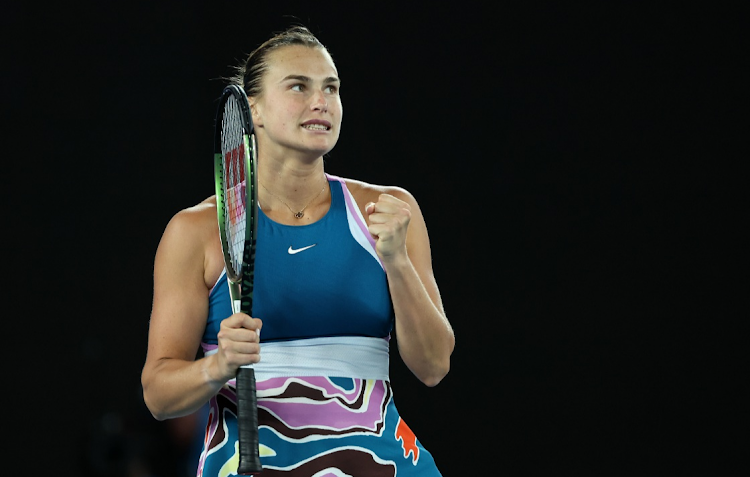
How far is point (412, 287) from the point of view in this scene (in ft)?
5.61

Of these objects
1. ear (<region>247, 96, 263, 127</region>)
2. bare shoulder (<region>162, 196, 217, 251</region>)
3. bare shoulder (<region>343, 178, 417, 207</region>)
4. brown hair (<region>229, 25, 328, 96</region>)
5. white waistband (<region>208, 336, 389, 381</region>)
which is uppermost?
brown hair (<region>229, 25, 328, 96</region>)

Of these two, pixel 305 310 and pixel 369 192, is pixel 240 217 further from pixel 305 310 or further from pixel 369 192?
pixel 369 192

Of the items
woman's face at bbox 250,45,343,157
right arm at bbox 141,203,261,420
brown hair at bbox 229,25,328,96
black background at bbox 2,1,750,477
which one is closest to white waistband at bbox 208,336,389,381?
right arm at bbox 141,203,261,420

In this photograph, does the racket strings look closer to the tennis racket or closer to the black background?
the tennis racket

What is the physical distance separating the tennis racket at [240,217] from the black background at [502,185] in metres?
2.03

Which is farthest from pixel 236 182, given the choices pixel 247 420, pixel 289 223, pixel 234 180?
pixel 247 420

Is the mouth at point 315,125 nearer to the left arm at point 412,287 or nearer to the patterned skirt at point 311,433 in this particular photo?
the left arm at point 412,287

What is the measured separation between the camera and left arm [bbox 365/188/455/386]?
1635 mm

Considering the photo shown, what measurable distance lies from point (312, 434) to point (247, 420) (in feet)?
0.56

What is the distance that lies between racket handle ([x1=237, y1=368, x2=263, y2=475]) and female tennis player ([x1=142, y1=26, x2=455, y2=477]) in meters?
Answer: 0.04

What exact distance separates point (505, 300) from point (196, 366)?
8.24 feet

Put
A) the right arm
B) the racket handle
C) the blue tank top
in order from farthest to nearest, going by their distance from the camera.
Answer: the blue tank top → the right arm → the racket handle

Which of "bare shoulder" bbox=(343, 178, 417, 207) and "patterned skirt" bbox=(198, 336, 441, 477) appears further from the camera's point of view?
"bare shoulder" bbox=(343, 178, 417, 207)

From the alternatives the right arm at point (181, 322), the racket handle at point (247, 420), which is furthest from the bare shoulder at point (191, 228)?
the racket handle at point (247, 420)
